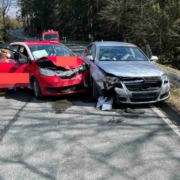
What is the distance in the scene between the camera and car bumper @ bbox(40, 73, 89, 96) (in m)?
7.23

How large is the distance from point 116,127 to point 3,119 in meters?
2.50

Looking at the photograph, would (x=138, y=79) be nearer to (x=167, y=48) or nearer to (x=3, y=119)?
(x=3, y=119)

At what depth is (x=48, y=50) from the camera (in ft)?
28.1

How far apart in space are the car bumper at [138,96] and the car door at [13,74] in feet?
10.5

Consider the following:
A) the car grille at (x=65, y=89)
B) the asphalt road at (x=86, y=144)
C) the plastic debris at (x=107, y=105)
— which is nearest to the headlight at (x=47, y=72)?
the car grille at (x=65, y=89)

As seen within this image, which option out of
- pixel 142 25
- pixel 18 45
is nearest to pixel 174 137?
pixel 18 45

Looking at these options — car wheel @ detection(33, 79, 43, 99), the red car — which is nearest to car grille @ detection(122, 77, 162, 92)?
the red car

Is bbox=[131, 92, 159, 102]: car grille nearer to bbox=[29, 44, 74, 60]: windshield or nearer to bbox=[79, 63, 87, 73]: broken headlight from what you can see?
bbox=[79, 63, 87, 73]: broken headlight

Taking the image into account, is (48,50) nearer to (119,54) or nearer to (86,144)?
(119,54)

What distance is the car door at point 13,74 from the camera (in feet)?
26.9

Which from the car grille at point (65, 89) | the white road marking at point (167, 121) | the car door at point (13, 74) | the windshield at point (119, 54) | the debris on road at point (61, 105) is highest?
the windshield at point (119, 54)

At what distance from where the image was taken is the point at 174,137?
4793 millimetres

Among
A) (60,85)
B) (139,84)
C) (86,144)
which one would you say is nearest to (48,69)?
(60,85)

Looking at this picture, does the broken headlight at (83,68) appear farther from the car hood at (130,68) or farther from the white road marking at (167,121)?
the white road marking at (167,121)
